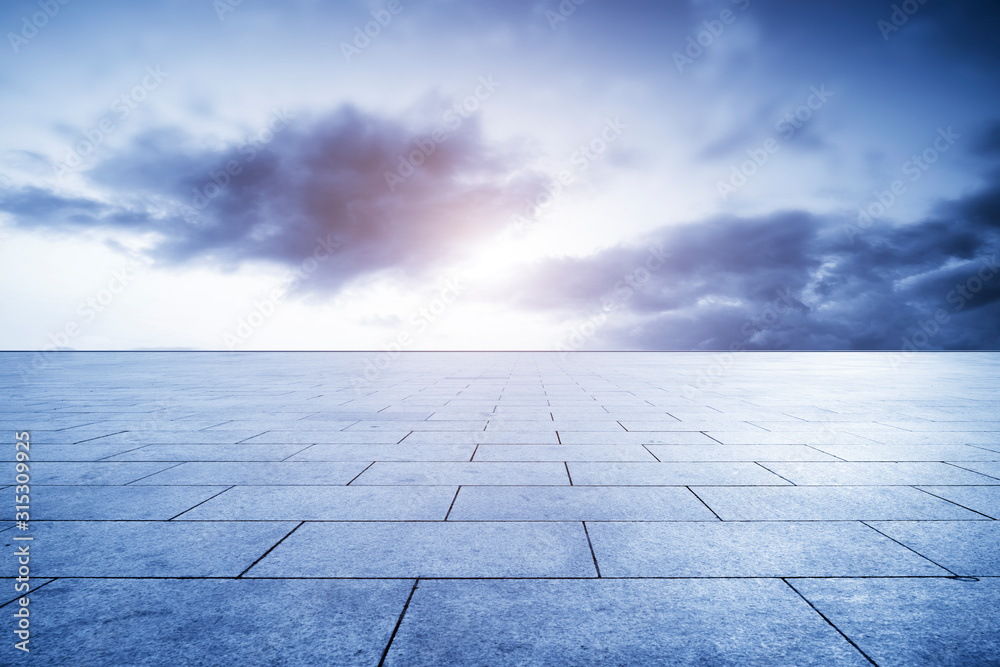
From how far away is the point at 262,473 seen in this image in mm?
5617

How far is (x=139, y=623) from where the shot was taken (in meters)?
2.77

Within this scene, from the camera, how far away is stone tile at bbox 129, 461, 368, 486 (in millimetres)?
5328

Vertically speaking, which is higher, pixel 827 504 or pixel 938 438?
pixel 938 438

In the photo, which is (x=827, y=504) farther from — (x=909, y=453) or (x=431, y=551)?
(x=431, y=551)

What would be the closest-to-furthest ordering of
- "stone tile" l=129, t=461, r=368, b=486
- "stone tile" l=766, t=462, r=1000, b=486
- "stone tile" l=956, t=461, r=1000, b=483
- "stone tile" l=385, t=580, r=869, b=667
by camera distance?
1. "stone tile" l=385, t=580, r=869, b=667
2. "stone tile" l=766, t=462, r=1000, b=486
3. "stone tile" l=129, t=461, r=368, b=486
4. "stone tile" l=956, t=461, r=1000, b=483

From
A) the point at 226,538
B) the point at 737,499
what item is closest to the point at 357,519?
the point at 226,538

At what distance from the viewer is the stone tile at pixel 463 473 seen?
523cm

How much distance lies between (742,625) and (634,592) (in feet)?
2.03

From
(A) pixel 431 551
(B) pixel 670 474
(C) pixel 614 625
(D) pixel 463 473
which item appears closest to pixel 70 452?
(D) pixel 463 473

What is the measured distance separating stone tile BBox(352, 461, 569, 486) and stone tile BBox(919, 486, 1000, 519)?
378cm

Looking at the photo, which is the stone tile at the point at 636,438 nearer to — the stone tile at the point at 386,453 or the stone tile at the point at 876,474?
the stone tile at the point at 876,474

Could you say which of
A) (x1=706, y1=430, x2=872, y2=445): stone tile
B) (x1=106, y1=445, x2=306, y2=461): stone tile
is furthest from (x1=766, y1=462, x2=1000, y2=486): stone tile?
(x1=106, y1=445, x2=306, y2=461): stone tile

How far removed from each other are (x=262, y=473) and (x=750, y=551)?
16.7 ft

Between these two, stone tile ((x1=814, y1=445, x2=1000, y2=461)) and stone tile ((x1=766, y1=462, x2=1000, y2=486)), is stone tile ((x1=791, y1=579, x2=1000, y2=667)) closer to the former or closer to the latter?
stone tile ((x1=766, y1=462, x2=1000, y2=486))
